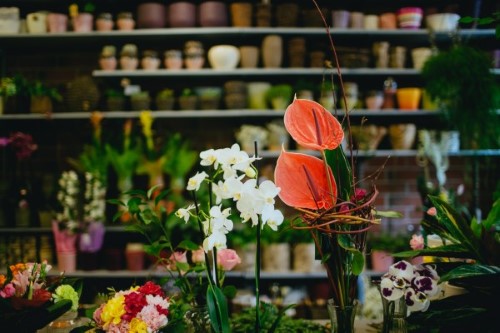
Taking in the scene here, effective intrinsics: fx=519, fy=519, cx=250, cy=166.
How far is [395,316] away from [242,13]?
252 centimetres

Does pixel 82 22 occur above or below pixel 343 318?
above

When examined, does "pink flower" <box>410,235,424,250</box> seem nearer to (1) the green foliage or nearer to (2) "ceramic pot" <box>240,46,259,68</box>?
(1) the green foliage

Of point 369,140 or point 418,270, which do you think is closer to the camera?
point 418,270

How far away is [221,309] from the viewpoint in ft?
3.42

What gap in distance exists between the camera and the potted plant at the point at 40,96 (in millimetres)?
3256

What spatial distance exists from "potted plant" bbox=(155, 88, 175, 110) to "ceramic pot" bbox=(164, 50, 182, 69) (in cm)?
16

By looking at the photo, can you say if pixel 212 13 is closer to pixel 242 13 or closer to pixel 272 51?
pixel 242 13

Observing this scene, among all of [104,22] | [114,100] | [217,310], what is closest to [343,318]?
[217,310]

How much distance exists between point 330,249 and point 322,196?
0.39 ft

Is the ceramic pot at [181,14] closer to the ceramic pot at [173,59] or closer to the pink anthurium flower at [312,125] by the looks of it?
the ceramic pot at [173,59]

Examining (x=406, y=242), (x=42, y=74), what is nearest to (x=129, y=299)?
(x=406, y=242)

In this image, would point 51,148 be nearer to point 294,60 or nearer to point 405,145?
point 294,60

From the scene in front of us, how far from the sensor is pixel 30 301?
101 cm

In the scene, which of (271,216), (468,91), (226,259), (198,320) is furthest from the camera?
(468,91)
